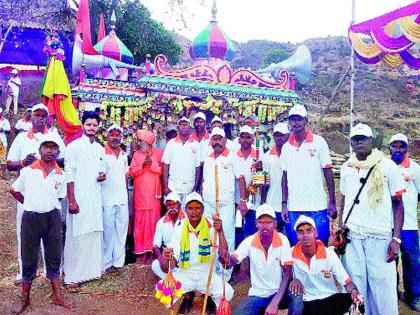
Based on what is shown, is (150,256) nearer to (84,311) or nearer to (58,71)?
(84,311)

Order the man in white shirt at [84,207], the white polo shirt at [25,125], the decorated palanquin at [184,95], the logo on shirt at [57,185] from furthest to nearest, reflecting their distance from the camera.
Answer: the white polo shirt at [25,125]
the decorated palanquin at [184,95]
the man in white shirt at [84,207]
the logo on shirt at [57,185]

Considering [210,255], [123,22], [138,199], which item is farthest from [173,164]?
[123,22]

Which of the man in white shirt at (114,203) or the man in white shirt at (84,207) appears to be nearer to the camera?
the man in white shirt at (84,207)

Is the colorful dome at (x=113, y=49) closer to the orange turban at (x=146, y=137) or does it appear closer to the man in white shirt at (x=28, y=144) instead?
the orange turban at (x=146, y=137)

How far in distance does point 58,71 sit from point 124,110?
1.51 metres

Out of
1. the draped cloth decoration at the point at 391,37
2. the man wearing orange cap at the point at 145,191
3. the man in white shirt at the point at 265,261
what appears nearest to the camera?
the man in white shirt at the point at 265,261

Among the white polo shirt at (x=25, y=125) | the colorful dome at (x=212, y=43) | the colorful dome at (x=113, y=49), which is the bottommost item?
the white polo shirt at (x=25, y=125)

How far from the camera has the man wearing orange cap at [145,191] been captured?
591 cm

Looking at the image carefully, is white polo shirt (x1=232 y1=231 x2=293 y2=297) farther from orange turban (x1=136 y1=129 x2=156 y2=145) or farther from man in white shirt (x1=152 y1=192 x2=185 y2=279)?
orange turban (x1=136 y1=129 x2=156 y2=145)

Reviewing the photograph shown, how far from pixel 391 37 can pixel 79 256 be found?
674 cm

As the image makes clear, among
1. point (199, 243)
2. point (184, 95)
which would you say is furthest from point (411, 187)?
point (184, 95)

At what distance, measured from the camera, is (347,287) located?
3660mm

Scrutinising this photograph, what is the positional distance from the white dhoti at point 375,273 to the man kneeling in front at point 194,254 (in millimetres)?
1235

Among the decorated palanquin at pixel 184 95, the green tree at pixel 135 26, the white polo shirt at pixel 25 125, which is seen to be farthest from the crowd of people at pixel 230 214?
the green tree at pixel 135 26
